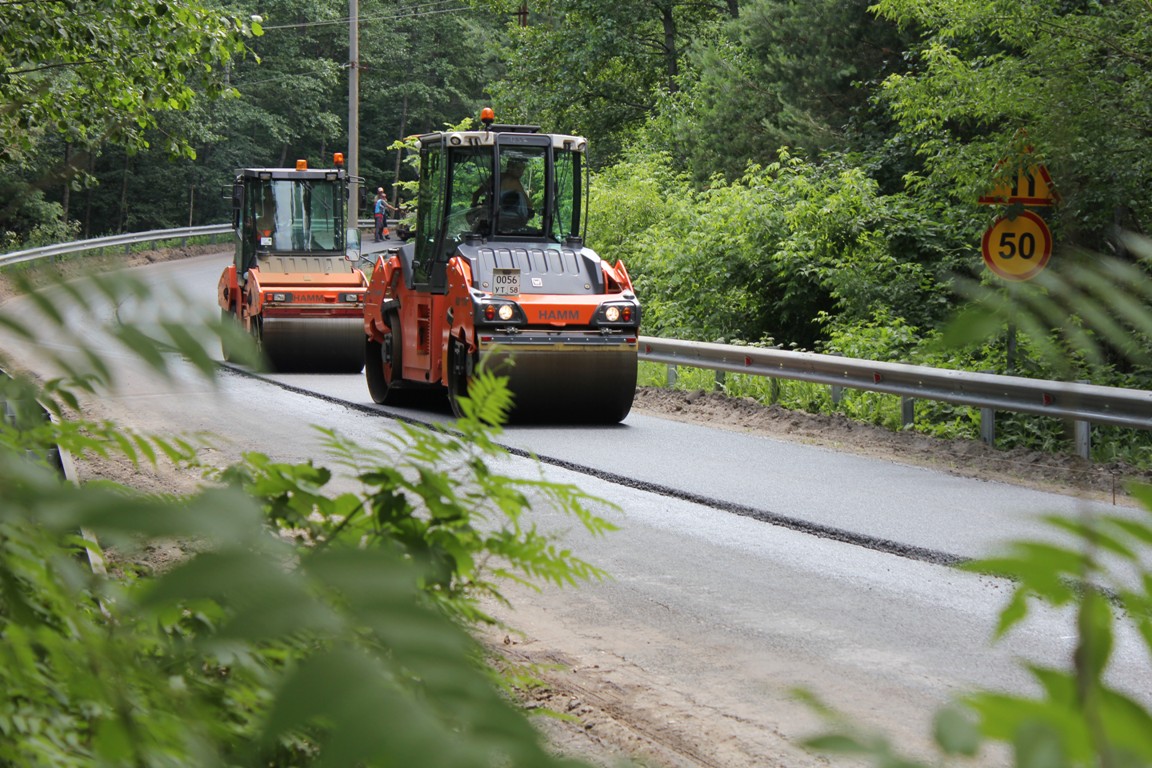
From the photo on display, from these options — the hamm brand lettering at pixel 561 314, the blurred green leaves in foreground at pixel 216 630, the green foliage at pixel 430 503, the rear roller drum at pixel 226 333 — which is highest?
the rear roller drum at pixel 226 333

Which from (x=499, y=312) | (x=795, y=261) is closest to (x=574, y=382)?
(x=499, y=312)

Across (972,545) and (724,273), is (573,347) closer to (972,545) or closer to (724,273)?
(972,545)

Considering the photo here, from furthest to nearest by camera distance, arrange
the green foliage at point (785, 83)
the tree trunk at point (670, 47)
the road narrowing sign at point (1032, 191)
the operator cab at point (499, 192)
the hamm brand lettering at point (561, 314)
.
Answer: the tree trunk at point (670, 47) → the green foliage at point (785, 83) → the operator cab at point (499, 192) → the hamm brand lettering at point (561, 314) → the road narrowing sign at point (1032, 191)

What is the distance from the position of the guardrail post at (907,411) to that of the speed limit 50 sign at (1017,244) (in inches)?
58.8

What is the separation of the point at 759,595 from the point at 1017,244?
23.8ft

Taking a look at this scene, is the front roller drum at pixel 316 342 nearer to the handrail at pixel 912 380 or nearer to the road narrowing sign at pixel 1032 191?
the handrail at pixel 912 380

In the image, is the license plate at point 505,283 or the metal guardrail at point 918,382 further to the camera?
the license plate at point 505,283

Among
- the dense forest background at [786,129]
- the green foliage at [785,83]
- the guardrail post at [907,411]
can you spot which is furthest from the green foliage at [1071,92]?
the green foliage at [785,83]

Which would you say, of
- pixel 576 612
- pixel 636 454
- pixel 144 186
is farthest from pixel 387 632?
pixel 144 186

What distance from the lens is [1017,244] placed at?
13.3m

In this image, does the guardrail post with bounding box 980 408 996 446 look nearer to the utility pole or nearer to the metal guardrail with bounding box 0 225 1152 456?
the metal guardrail with bounding box 0 225 1152 456

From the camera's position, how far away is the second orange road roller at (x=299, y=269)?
20391 mm

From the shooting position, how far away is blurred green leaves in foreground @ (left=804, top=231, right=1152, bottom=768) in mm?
980

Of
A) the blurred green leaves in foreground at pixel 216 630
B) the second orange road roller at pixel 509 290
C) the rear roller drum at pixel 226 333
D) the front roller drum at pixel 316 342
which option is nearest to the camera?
the blurred green leaves in foreground at pixel 216 630
